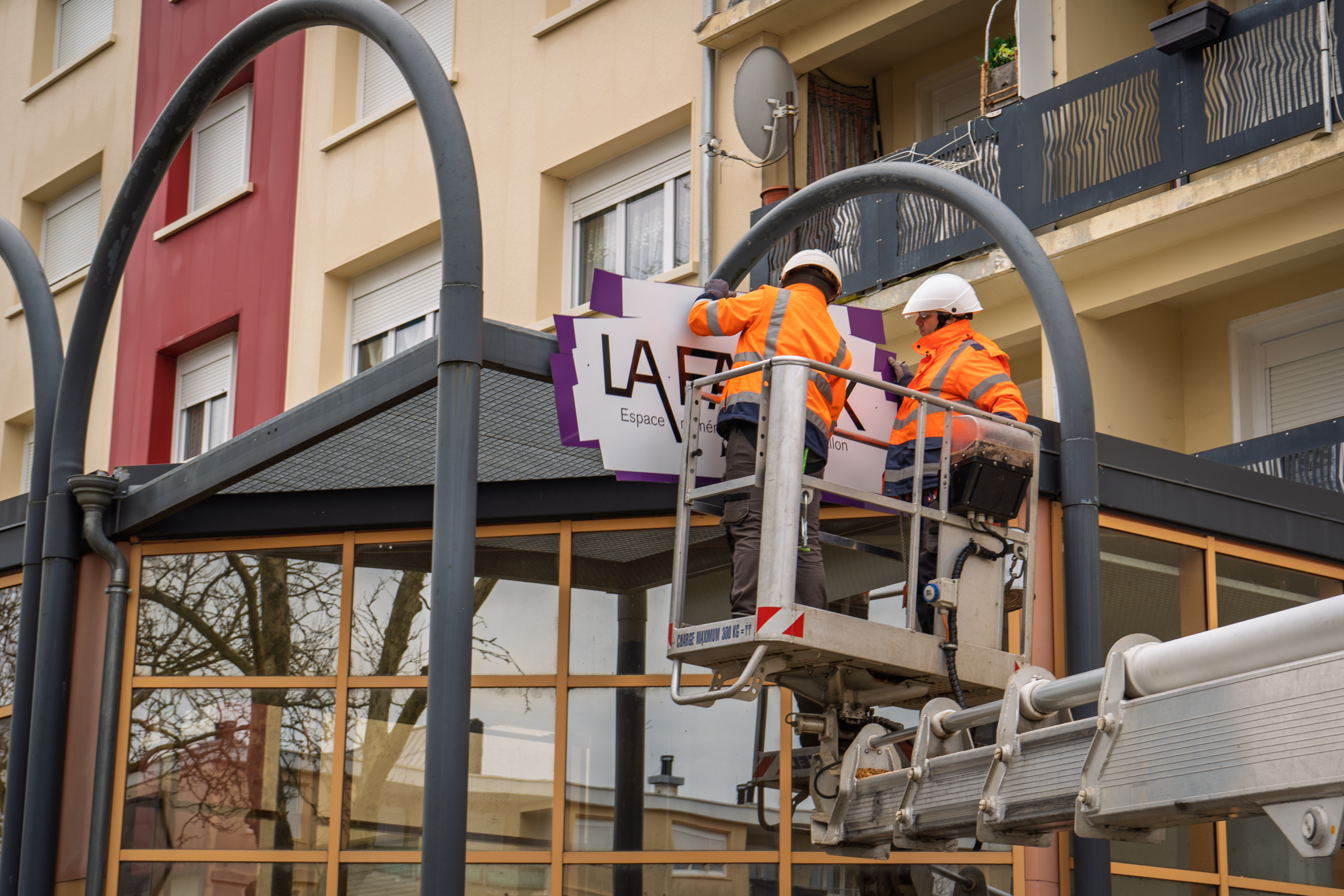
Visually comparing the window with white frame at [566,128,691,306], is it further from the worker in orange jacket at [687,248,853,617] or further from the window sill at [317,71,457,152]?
the worker in orange jacket at [687,248,853,617]

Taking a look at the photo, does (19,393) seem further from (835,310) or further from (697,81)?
(835,310)

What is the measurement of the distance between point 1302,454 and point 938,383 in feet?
23.6

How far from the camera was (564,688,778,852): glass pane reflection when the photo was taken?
364 inches

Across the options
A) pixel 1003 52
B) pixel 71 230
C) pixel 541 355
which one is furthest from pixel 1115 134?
pixel 71 230

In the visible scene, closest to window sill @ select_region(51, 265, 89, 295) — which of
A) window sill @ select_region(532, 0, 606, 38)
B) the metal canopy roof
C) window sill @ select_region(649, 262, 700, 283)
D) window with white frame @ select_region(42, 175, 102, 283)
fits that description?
window with white frame @ select_region(42, 175, 102, 283)

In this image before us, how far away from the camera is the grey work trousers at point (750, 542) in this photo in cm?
718

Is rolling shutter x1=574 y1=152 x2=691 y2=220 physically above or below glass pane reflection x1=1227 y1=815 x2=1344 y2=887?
above

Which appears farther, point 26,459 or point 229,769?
point 26,459

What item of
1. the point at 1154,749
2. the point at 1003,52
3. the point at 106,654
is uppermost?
the point at 1003,52

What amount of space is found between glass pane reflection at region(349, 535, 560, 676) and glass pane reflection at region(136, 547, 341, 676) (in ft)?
0.69

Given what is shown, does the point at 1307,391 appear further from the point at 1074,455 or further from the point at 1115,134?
the point at 1074,455

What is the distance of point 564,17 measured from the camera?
734 inches

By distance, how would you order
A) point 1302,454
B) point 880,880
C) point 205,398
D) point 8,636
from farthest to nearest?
point 205,398
point 1302,454
point 8,636
point 880,880

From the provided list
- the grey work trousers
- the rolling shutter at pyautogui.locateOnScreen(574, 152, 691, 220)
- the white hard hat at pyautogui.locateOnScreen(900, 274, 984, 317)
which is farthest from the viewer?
the rolling shutter at pyautogui.locateOnScreen(574, 152, 691, 220)
